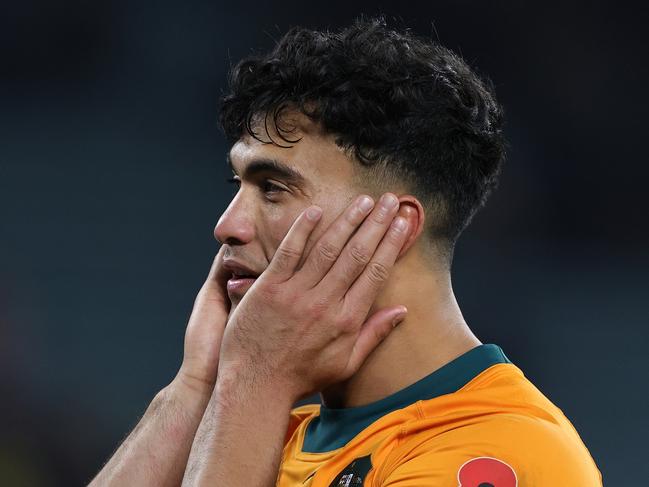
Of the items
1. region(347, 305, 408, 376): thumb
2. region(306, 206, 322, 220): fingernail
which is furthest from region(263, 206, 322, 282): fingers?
region(347, 305, 408, 376): thumb

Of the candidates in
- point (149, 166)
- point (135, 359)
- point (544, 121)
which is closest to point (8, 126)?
point (149, 166)

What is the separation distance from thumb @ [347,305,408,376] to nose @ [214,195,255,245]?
1.09ft

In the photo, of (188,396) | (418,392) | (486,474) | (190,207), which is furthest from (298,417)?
(190,207)

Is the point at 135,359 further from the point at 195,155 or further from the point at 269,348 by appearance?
the point at 269,348

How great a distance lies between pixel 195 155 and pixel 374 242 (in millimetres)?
3964

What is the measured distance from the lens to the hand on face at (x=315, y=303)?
1.87 m

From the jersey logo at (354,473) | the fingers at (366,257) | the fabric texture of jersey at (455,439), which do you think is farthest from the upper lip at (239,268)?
the jersey logo at (354,473)

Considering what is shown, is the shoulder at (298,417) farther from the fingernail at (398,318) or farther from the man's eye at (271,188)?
the man's eye at (271,188)

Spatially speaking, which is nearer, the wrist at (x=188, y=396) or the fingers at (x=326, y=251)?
the fingers at (x=326, y=251)

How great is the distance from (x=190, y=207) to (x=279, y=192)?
143 inches

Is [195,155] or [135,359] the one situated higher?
[195,155]

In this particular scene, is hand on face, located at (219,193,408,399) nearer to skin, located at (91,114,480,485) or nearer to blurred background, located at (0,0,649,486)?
skin, located at (91,114,480,485)

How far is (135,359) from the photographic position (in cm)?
525

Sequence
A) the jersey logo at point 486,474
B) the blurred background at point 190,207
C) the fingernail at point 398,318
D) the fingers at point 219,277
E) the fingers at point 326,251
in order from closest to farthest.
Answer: the jersey logo at point 486,474 < the fingers at point 326,251 < the fingernail at point 398,318 < the fingers at point 219,277 < the blurred background at point 190,207
